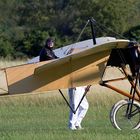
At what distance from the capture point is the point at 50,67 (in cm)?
1176

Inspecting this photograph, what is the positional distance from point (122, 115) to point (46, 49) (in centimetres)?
189

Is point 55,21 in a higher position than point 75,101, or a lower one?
lower

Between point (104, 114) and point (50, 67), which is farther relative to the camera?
point (104, 114)

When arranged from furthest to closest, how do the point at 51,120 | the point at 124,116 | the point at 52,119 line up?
the point at 52,119, the point at 51,120, the point at 124,116

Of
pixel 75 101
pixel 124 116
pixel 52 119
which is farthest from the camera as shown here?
pixel 52 119

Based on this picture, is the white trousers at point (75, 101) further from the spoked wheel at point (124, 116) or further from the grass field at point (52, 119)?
the spoked wheel at point (124, 116)

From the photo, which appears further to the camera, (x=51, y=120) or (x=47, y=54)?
(x=51, y=120)

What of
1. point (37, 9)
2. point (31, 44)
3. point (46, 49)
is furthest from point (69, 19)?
point (46, 49)

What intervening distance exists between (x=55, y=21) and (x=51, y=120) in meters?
63.7

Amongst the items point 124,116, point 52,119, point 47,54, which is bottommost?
point 52,119

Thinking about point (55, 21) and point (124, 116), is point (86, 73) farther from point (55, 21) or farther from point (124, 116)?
point (55, 21)

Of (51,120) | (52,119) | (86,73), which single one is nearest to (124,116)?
(86,73)

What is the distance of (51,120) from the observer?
16656 millimetres

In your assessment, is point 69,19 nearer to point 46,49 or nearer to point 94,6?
point 94,6
